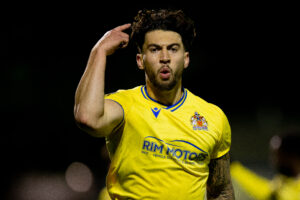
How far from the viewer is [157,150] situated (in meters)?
2.07

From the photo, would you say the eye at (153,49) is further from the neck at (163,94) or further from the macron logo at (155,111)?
the macron logo at (155,111)

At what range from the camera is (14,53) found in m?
7.42

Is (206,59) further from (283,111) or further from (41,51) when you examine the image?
(41,51)

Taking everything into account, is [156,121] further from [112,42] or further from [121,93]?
[112,42]

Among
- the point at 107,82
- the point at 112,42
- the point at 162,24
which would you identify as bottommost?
the point at 107,82

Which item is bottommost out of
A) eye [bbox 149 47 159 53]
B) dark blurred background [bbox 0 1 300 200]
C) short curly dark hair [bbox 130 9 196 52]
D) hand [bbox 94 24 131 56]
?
dark blurred background [bbox 0 1 300 200]

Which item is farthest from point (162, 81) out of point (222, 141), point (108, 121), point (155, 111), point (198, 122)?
point (222, 141)

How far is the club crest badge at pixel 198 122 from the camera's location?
7.28ft

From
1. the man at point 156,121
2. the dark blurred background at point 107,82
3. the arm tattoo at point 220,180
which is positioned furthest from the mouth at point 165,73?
the dark blurred background at point 107,82

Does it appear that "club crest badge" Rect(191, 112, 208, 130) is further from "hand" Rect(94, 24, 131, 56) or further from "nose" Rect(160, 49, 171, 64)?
"hand" Rect(94, 24, 131, 56)

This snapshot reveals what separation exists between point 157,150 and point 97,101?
0.49 metres

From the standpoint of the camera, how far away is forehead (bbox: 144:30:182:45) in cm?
221

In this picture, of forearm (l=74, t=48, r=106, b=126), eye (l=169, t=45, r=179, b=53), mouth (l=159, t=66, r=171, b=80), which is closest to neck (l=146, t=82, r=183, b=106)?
mouth (l=159, t=66, r=171, b=80)

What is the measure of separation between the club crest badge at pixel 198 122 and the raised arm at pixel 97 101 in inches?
18.6
